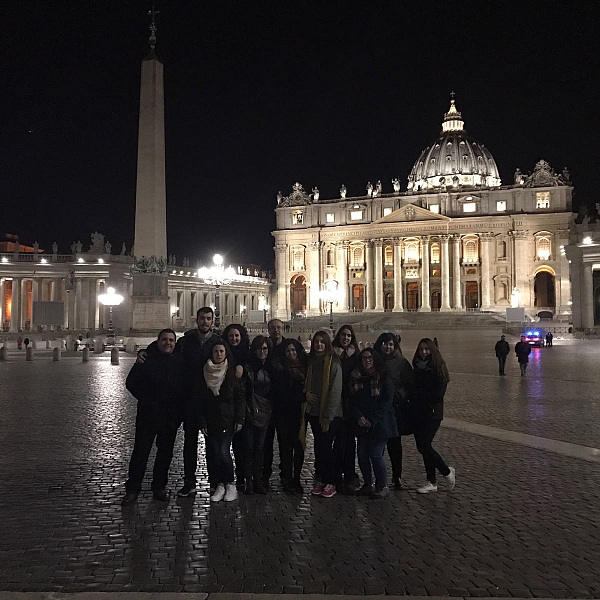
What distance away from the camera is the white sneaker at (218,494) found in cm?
678

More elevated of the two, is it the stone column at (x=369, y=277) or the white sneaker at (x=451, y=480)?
the stone column at (x=369, y=277)

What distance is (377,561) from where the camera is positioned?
5.09m

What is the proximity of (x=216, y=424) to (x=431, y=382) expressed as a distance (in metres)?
2.32

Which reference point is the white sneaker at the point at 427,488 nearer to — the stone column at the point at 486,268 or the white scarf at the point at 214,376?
the white scarf at the point at 214,376

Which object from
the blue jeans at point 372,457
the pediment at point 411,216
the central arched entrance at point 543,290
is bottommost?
the blue jeans at point 372,457

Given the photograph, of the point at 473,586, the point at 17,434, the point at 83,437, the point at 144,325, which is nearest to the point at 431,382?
the point at 473,586

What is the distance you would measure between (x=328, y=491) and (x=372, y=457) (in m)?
0.60

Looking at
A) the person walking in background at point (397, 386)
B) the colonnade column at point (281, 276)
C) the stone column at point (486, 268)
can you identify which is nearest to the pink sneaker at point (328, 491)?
the person walking in background at point (397, 386)

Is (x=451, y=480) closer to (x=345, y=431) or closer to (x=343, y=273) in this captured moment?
(x=345, y=431)

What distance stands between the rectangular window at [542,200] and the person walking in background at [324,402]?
85152 millimetres

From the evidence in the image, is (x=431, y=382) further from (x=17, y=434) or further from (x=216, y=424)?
(x=17, y=434)

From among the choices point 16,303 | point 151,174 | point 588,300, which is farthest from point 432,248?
point 151,174

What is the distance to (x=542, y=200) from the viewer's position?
280ft

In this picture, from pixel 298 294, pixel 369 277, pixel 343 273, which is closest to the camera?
pixel 369 277
